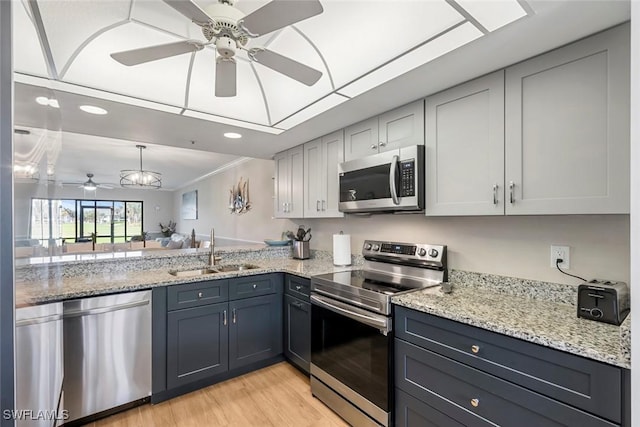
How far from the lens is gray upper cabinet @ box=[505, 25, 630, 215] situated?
125 centimetres

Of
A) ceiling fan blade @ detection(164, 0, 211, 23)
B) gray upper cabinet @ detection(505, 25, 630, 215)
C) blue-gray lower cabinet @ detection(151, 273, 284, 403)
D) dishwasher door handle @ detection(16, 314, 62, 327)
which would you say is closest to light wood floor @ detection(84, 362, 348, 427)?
blue-gray lower cabinet @ detection(151, 273, 284, 403)

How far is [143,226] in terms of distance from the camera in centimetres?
1050

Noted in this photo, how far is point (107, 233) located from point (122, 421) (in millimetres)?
9944

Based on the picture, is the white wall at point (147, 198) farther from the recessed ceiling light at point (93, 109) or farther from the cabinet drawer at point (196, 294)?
the cabinet drawer at point (196, 294)

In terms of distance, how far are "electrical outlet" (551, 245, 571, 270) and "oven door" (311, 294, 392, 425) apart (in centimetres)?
96

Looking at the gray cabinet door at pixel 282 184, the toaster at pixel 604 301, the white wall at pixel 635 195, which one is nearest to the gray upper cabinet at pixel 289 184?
the gray cabinet door at pixel 282 184

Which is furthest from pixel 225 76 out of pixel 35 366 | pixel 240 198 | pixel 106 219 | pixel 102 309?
pixel 106 219

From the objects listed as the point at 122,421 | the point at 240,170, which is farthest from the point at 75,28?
the point at 240,170

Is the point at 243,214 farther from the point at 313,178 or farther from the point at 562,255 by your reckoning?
the point at 562,255

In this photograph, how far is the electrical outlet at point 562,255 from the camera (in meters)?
1.58

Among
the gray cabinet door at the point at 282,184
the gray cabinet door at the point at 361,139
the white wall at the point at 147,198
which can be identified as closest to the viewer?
the gray cabinet door at the point at 361,139

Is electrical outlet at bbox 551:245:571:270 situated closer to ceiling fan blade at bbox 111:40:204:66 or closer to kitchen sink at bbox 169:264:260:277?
ceiling fan blade at bbox 111:40:204:66

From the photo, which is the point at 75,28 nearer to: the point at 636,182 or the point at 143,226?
the point at 636,182

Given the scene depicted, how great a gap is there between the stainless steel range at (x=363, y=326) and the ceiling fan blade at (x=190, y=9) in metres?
1.60
